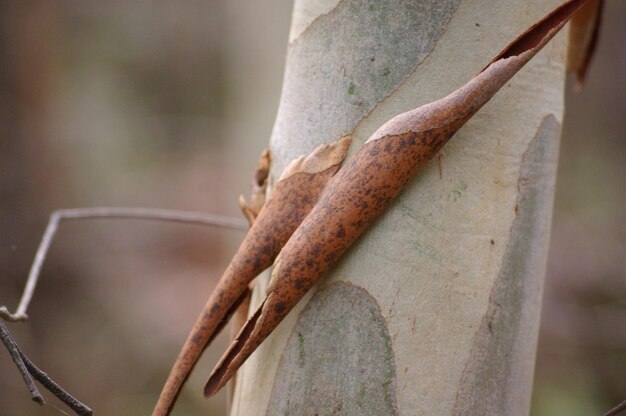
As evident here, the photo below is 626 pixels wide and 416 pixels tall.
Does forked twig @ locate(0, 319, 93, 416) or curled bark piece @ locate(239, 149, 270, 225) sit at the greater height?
curled bark piece @ locate(239, 149, 270, 225)

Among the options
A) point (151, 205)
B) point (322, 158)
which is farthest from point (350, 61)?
point (151, 205)

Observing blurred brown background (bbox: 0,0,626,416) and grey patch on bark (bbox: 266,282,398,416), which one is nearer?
grey patch on bark (bbox: 266,282,398,416)

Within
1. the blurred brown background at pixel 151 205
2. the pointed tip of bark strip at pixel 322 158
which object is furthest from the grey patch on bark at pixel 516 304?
the blurred brown background at pixel 151 205

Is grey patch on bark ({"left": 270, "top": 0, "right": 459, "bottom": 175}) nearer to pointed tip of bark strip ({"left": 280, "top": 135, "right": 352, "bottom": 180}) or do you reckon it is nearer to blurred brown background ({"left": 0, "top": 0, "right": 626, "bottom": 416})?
pointed tip of bark strip ({"left": 280, "top": 135, "right": 352, "bottom": 180})

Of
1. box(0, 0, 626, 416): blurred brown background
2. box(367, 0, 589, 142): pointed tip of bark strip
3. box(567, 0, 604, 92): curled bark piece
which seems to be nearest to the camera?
box(367, 0, 589, 142): pointed tip of bark strip

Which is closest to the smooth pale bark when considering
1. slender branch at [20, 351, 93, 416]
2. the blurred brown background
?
slender branch at [20, 351, 93, 416]

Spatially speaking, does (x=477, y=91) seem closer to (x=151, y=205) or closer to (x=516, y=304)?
(x=516, y=304)

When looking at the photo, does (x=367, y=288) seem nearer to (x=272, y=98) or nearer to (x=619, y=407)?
(x=619, y=407)

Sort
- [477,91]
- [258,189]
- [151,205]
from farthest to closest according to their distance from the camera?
1. [151,205]
2. [258,189]
3. [477,91]
